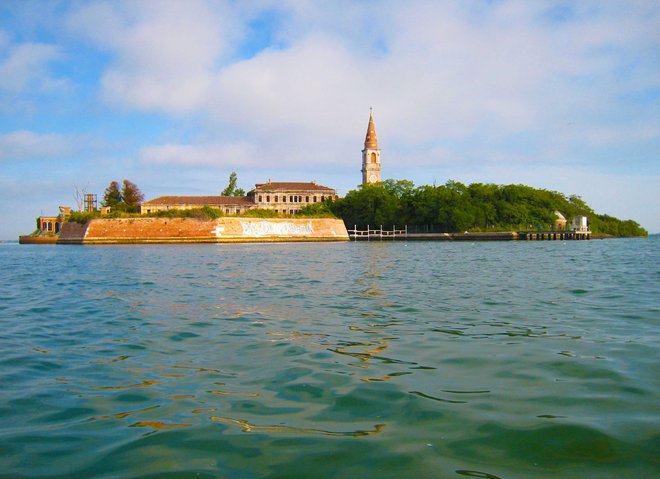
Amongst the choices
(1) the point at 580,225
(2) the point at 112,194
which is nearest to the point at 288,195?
(2) the point at 112,194

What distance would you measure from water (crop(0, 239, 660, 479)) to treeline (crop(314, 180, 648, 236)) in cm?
6643

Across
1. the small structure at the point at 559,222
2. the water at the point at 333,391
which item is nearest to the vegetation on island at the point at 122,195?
the small structure at the point at 559,222

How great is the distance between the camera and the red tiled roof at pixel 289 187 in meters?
96.3

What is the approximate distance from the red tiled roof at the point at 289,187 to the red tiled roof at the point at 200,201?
13.0ft

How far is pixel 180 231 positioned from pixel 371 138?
57410 millimetres

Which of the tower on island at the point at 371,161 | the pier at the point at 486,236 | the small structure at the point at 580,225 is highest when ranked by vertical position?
the tower on island at the point at 371,161

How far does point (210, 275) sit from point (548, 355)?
38.6 feet

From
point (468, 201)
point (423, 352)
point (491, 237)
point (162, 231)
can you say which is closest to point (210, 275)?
point (423, 352)

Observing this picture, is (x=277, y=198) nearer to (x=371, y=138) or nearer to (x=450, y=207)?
(x=371, y=138)

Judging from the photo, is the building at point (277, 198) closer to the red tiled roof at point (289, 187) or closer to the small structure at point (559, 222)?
the red tiled roof at point (289, 187)

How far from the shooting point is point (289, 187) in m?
97.1

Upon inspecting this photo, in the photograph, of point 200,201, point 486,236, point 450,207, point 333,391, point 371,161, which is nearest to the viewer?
point 333,391

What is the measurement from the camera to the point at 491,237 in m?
68.2

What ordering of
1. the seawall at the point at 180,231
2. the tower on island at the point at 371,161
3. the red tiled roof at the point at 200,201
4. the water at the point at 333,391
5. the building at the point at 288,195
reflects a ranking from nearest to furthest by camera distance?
the water at the point at 333,391 → the seawall at the point at 180,231 → the red tiled roof at the point at 200,201 → the building at the point at 288,195 → the tower on island at the point at 371,161
